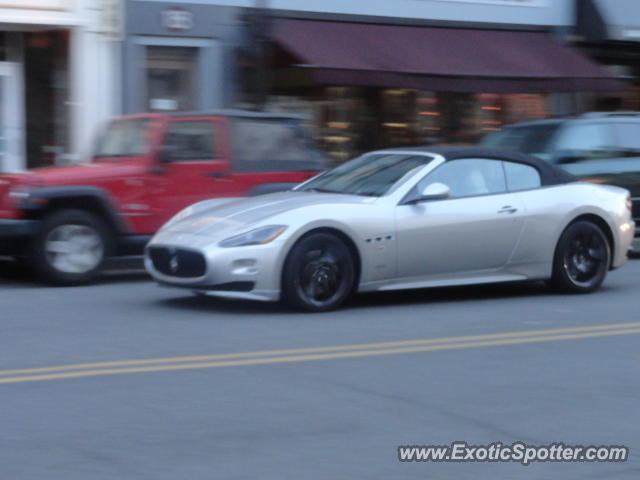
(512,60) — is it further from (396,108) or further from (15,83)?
(15,83)

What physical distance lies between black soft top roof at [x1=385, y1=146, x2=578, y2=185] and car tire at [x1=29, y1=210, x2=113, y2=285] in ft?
10.2

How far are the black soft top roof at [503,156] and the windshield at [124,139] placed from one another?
9.84 ft

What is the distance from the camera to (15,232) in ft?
36.4

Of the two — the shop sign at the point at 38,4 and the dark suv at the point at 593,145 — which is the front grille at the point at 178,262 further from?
the shop sign at the point at 38,4

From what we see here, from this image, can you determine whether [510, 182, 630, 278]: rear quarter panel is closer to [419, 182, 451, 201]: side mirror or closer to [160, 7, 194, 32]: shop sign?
[419, 182, 451, 201]: side mirror

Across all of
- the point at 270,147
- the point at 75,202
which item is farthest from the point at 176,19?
the point at 75,202

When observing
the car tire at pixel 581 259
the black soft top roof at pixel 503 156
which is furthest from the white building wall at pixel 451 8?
the car tire at pixel 581 259

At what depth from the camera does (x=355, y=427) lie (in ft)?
18.8

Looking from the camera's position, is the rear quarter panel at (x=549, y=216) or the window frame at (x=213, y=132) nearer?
the rear quarter panel at (x=549, y=216)

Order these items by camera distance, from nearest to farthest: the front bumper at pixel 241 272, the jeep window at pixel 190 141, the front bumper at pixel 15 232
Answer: the front bumper at pixel 241 272 < the front bumper at pixel 15 232 < the jeep window at pixel 190 141

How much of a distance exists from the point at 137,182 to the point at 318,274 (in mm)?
3207

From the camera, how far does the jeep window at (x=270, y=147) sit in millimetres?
12531

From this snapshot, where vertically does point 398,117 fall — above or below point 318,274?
above

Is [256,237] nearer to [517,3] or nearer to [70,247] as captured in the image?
[70,247]
